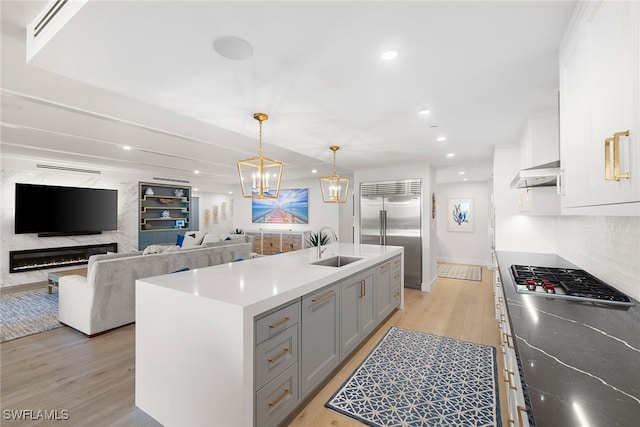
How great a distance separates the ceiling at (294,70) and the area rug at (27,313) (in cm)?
249

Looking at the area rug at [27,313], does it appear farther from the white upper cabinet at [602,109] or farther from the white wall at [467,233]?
the white wall at [467,233]

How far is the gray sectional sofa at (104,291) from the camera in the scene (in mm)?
3184

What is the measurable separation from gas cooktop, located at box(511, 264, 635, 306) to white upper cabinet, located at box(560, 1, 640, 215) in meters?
0.57

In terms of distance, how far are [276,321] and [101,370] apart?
2.04 metres

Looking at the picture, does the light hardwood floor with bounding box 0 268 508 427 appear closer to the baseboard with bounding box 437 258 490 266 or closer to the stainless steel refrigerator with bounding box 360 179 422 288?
the stainless steel refrigerator with bounding box 360 179 422 288

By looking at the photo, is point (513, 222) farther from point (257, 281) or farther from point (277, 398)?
point (277, 398)

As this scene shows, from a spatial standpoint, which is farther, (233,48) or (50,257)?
(50,257)

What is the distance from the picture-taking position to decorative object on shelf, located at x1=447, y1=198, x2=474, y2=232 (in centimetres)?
771

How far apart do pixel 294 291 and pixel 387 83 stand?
1.64 metres

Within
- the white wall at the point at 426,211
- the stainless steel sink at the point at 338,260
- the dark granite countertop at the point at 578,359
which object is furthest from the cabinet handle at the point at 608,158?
the white wall at the point at 426,211

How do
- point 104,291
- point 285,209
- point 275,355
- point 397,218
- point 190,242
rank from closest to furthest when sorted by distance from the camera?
point 275,355
point 104,291
point 397,218
point 190,242
point 285,209

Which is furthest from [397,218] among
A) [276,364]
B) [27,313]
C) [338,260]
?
[27,313]

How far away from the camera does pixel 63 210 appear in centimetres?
592

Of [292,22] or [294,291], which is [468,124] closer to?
[292,22]
